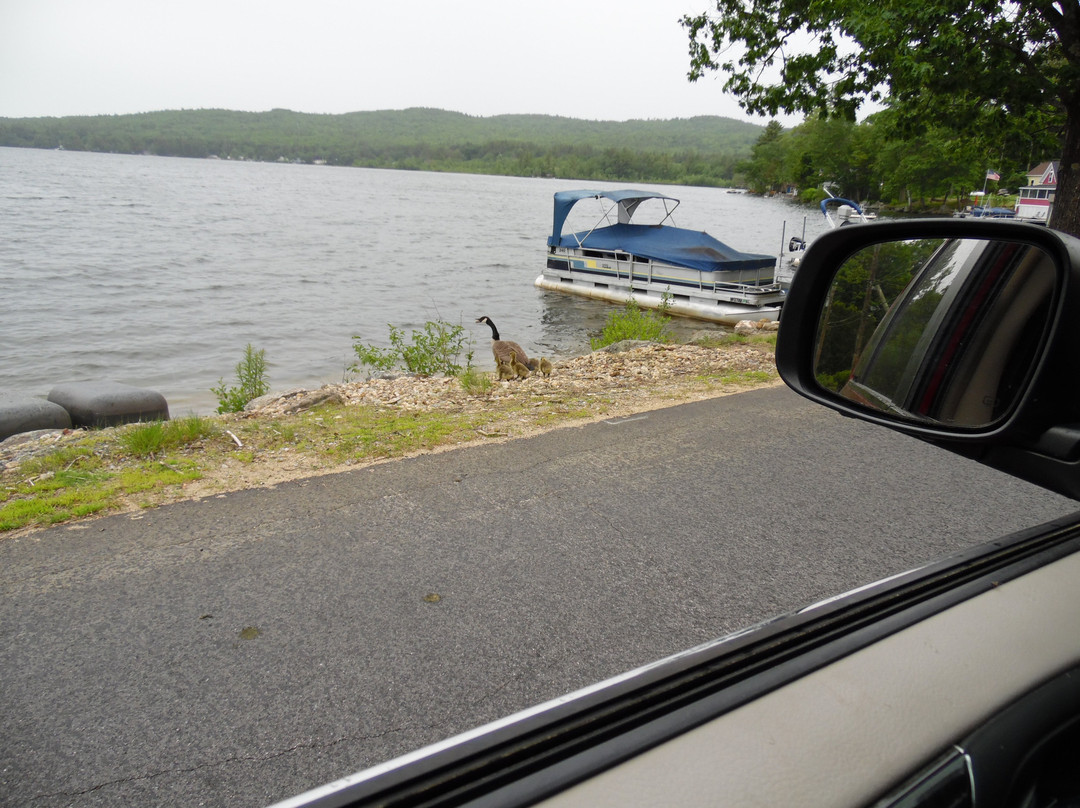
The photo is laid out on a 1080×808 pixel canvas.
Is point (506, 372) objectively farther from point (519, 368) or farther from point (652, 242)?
point (652, 242)

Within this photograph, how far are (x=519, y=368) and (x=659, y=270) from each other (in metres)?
13.7

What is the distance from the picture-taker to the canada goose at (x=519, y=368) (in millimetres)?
9830

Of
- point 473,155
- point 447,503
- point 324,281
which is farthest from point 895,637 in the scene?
point 473,155

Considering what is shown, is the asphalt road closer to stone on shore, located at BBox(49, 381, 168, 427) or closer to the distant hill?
stone on shore, located at BBox(49, 381, 168, 427)

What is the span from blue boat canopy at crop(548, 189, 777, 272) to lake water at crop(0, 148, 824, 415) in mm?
1935

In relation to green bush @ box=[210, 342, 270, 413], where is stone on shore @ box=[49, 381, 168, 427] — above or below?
above

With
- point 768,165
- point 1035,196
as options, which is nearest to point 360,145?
point 768,165

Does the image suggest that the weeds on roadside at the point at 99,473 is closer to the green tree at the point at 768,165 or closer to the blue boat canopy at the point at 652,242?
the blue boat canopy at the point at 652,242

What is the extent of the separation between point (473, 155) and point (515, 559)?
179474 millimetres

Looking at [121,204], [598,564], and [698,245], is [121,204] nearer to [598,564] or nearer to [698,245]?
[698,245]

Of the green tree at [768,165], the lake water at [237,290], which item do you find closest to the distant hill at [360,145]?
the green tree at [768,165]

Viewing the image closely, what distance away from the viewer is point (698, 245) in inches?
868

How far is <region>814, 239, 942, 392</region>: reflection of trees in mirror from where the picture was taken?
1844 mm

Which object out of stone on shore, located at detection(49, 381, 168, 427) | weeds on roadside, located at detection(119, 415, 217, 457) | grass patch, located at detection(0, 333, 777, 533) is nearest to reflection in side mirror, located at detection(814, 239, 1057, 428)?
grass patch, located at detection(0, 333, 777, 533)
